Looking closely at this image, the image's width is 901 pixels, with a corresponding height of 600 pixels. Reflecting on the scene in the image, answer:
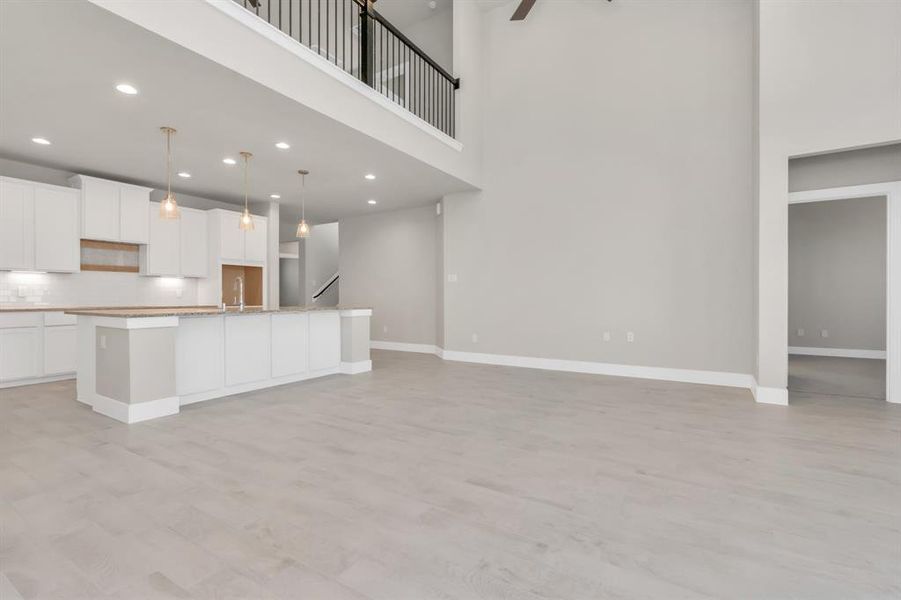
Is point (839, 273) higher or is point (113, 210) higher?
point (113, 210)

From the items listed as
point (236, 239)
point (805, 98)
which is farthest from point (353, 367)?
point (805, 98)

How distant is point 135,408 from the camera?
3.71 metres

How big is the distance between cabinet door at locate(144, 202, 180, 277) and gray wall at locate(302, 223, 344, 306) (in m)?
4.54

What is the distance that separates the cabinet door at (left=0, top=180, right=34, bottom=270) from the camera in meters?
5.10

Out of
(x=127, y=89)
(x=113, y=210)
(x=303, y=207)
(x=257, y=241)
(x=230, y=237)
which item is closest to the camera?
(x=127, y=89)

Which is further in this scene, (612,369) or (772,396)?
(612,369)

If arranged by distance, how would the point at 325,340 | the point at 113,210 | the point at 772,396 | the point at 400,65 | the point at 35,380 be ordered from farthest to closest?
the point at 400,65, the point at 113,210, the point at 325,340, the point at 35,380, the point at 772,396

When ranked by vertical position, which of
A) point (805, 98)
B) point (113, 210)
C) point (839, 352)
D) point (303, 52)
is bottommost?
point (839, 352)

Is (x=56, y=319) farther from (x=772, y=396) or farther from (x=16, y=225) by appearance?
(x=772, y=396)

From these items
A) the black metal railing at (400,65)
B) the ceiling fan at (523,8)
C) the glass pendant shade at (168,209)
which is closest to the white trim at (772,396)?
the ceiling fan at (523,8)

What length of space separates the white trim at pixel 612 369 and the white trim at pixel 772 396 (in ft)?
1.61

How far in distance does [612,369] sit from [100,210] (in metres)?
7.34

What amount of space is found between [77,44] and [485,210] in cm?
509

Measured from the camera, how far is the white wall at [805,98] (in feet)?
12.8
